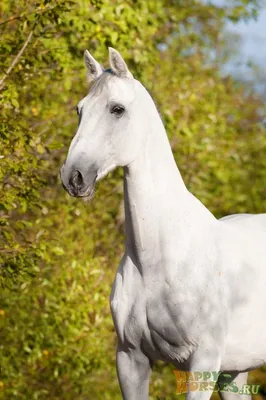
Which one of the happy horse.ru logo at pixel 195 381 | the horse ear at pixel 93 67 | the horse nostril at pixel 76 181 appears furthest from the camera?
the horse ear at pixel 93 67

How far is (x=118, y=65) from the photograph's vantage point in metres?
4.16

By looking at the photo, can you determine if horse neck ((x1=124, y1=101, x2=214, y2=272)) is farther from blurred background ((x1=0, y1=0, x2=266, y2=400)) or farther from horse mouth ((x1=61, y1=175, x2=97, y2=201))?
blurred background ((x1=0, y1=0, x2=266, y2=400))

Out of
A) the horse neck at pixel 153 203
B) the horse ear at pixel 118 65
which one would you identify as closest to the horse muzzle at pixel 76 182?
the horse neck at pixel 153 203

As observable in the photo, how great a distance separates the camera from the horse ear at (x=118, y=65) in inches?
161

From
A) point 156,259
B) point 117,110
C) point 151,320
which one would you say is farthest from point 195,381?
point 117,110

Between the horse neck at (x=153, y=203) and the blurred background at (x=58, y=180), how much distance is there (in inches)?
49.7

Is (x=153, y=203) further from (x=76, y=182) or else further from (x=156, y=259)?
(x=76, y=182)

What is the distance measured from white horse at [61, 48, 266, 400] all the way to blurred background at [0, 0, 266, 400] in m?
1.07

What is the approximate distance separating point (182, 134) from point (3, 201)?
426 cm

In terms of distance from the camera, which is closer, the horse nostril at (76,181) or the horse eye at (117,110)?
the horse nostril at (76,181)

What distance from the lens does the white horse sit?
163 inches

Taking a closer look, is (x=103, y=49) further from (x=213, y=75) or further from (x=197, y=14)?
(x=213, y=75)

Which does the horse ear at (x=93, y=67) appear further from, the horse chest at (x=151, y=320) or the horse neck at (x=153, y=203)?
the horse chest at (x=151, y=320)

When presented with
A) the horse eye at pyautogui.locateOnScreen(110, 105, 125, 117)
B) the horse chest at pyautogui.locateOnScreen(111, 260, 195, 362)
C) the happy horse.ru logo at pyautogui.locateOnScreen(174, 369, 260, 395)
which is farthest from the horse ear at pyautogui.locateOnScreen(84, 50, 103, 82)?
the happy horse.ru logo at pyautogui.locateOnScreen(174, 369, 260, 395)
